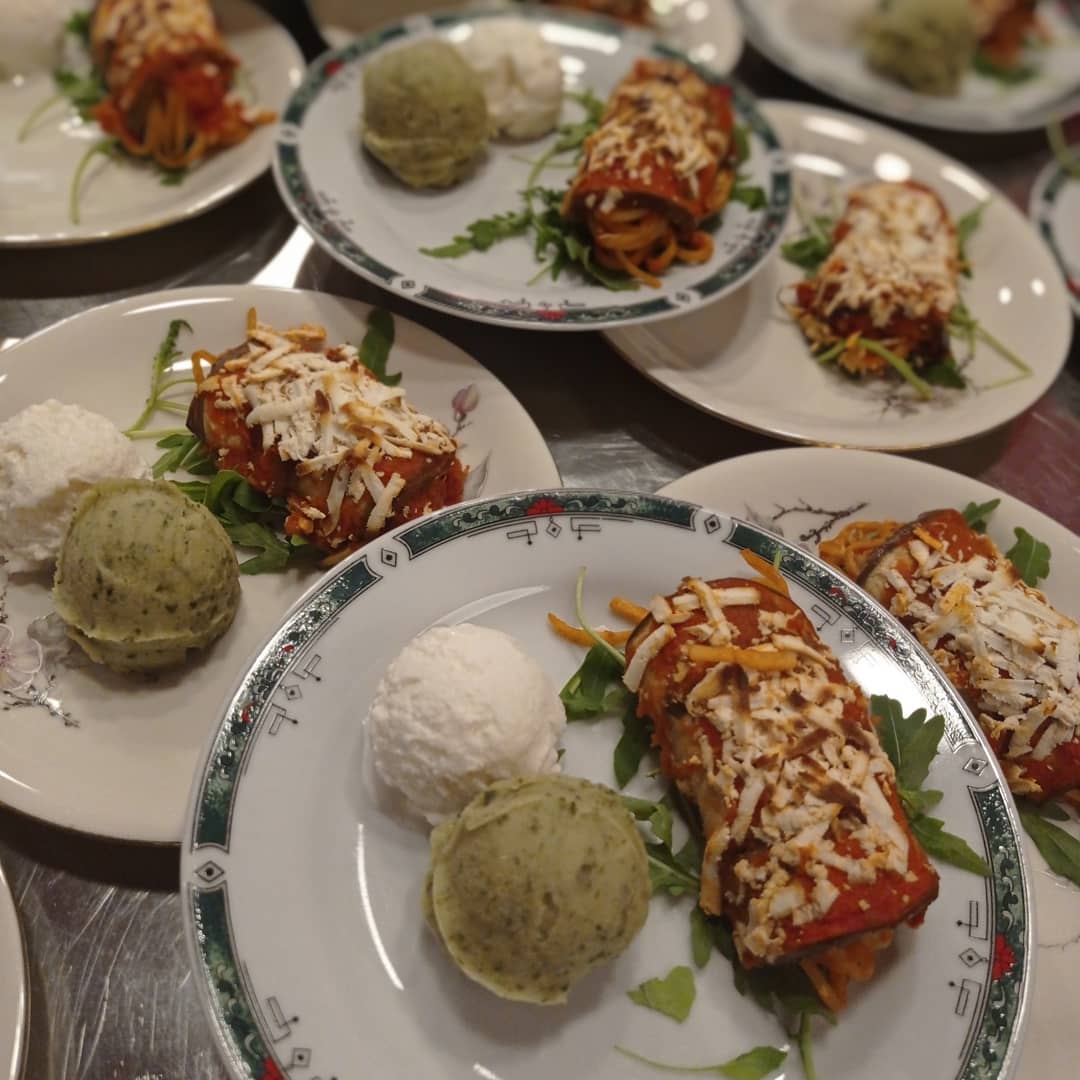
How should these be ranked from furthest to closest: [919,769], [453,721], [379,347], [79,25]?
[79,25] < [379,347] < [919,769] < [453,721]

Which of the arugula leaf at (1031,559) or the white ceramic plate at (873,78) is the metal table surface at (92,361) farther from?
the white ceramic plate at (873,78)

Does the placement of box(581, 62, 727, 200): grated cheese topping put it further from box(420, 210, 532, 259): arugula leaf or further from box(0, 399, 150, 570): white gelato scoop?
box(0, 399, 150, 570): white gelato scoop

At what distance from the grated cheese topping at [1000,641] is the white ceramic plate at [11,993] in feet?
5.61

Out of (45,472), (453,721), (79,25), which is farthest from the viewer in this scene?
(79,25)

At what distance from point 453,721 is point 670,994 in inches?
22.3

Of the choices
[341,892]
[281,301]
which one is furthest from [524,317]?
[341,892]

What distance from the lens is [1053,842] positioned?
1.84 m

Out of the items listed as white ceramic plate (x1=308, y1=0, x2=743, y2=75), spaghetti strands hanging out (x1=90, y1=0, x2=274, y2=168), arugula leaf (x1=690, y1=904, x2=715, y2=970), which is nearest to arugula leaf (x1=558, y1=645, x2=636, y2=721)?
arugula leaf (x1=690, y1=904, x2=715, y2=970)

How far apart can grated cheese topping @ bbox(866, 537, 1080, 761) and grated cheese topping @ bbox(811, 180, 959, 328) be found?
2.94 feet

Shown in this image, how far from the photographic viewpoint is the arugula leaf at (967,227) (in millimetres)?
2975

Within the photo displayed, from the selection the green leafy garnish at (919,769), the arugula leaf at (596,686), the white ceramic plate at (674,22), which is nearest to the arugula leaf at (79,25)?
the white ceramic plate at (674,22)

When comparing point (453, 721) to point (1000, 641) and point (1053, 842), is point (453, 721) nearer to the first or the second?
point (1000, 641)

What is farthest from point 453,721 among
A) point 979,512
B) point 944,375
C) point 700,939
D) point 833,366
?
point 944,375

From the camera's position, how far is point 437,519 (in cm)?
184
